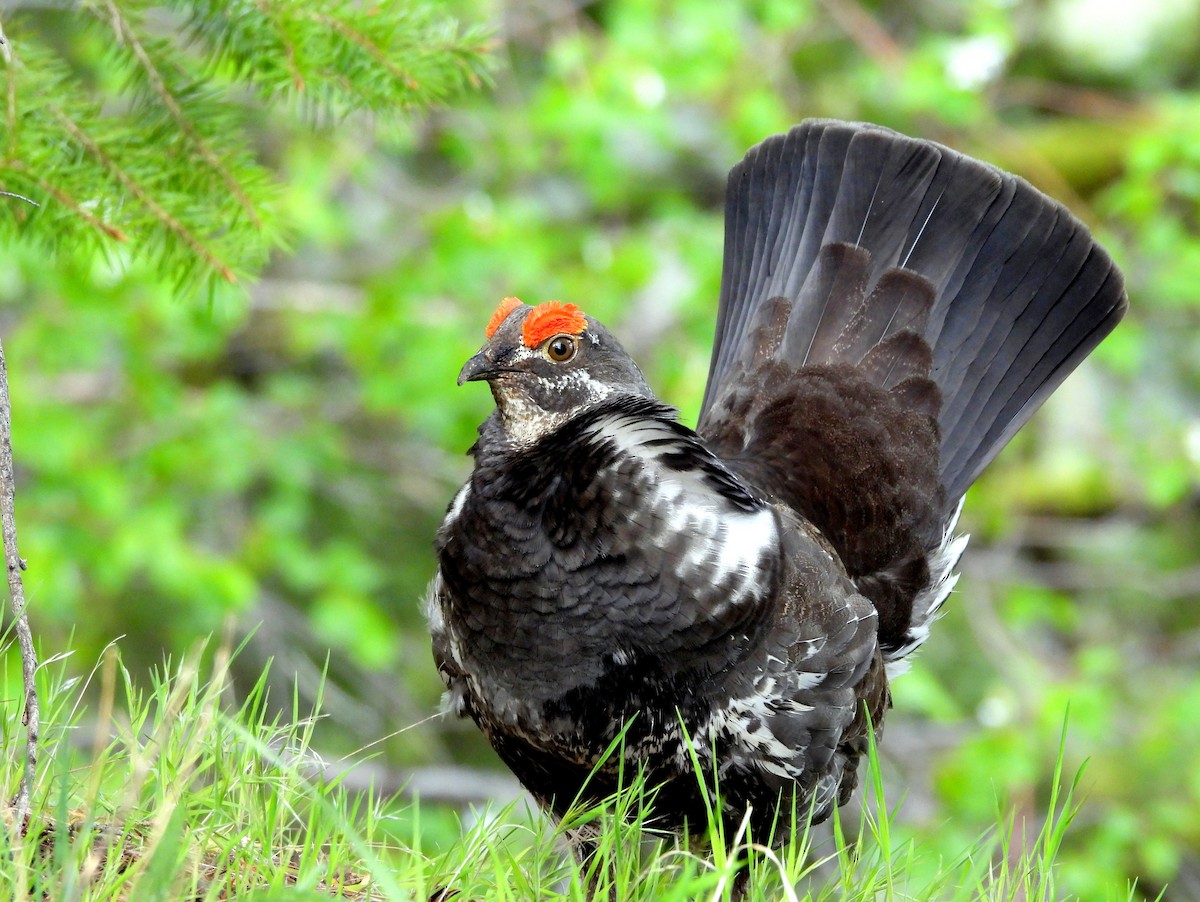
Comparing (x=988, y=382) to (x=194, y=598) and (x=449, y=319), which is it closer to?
(x=449, y=319)

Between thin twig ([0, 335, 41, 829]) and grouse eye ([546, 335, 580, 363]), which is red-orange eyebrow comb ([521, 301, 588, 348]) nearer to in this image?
grouse eye ([546, 335, 580, 363])

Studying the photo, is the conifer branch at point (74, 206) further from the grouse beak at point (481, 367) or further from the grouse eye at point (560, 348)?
the grouse eye at point (560, 348)

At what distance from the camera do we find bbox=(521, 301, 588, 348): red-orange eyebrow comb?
10.1 ft

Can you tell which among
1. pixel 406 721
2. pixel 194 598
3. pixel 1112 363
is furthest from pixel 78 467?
pixel 1112 363

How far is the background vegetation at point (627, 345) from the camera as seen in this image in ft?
18.9

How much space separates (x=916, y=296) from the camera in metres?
3.85

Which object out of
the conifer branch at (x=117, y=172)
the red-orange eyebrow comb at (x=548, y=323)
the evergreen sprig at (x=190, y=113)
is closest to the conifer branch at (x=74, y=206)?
the evergreen sprig at (x=190, y=113)

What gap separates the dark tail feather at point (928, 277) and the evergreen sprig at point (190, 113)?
1.37 metres

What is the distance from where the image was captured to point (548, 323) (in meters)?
3.07

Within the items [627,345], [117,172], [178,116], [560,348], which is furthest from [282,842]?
[627,345]

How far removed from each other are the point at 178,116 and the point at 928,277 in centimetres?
230

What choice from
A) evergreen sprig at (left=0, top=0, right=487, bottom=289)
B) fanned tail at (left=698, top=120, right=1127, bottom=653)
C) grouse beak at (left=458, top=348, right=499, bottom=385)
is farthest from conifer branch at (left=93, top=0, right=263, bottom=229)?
fanned tail at (left=698, top=120, right=1127, bottom=653)

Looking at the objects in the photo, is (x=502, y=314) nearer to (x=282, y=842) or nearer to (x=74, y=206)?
(x=74, y=206)

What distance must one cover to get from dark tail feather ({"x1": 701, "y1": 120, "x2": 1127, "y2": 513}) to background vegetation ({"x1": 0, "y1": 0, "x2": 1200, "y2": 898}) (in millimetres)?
1599
